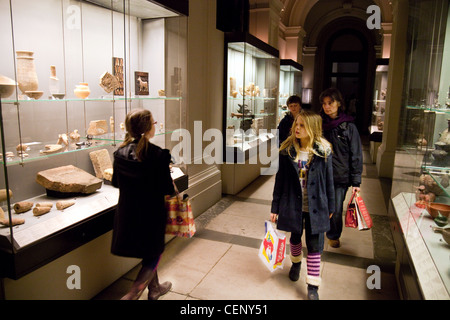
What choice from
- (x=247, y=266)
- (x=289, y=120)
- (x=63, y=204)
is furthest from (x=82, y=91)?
(x=289, y=120)

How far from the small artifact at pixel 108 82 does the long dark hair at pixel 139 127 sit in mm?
996

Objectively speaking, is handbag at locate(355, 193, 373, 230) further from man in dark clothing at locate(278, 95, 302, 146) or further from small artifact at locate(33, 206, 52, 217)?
small artifact at locate(33, 206, 52, 217)

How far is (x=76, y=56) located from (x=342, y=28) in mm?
15644

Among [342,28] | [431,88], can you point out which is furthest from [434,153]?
[342,28]

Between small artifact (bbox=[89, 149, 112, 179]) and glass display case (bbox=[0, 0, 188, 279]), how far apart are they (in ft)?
0.03

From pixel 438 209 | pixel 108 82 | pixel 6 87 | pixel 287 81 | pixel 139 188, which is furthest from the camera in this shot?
pixel 287 81

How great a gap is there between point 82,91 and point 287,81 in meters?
7.76

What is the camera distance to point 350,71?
735 inches

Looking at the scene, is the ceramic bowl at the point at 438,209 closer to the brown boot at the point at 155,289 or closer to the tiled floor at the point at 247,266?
the tiled floor at the point at 247,266

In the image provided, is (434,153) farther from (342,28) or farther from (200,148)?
(342,28)

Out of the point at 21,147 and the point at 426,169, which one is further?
the point at 426,169

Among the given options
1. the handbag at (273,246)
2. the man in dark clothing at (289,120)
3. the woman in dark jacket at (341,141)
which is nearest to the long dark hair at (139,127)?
the handbag at (273,246)

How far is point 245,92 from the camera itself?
6.61 metres

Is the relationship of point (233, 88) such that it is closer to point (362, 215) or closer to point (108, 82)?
point (108, 82)
